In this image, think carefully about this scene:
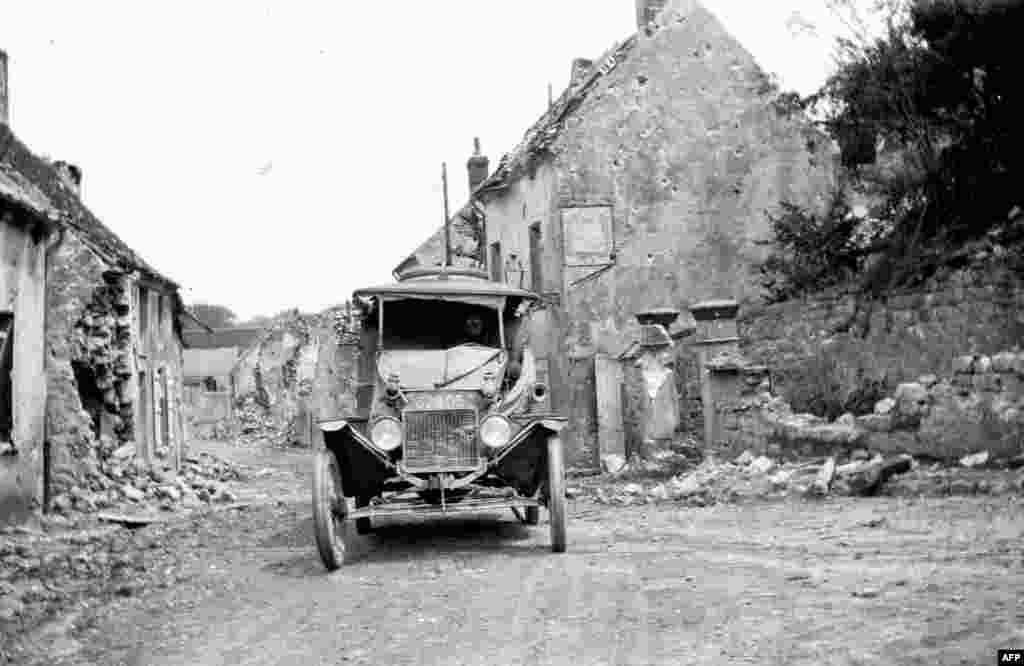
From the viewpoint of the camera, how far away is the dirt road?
17.5ft

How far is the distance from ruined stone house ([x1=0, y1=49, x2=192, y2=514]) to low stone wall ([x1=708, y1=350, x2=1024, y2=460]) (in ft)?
29.7

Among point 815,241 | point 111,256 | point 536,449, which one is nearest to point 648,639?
point 536,449

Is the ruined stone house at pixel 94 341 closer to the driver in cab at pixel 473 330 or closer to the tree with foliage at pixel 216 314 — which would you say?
the driver in cab at pixel 473 330

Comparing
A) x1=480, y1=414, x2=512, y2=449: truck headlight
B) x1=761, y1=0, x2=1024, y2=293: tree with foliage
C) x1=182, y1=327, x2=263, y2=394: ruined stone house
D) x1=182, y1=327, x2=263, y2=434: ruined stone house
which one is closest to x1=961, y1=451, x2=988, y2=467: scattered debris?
x1=761, y1=0, x2=1024, y2=293: tree with foliage

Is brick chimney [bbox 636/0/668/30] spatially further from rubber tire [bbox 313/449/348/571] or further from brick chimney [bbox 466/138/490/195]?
rubber tire [bbox 313/449/348/571]

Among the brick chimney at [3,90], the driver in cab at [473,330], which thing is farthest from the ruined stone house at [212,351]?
the driver in cab at [473,330]

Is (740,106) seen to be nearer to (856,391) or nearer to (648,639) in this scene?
(856,391)

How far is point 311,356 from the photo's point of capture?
1677 inches

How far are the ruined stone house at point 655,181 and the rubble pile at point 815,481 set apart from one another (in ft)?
21.4

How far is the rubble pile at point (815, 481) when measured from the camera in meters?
10.2

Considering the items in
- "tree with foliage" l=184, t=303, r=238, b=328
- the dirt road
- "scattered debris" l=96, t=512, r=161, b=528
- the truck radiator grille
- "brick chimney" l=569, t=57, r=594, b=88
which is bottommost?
the dirt road

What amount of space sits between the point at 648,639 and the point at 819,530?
162 inches

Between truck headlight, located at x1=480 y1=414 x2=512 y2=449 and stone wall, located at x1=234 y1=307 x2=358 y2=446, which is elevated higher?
stone wall, located at x1=234 y1=307 x2=358 y2=446

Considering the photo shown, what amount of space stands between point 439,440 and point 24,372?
716 cm
